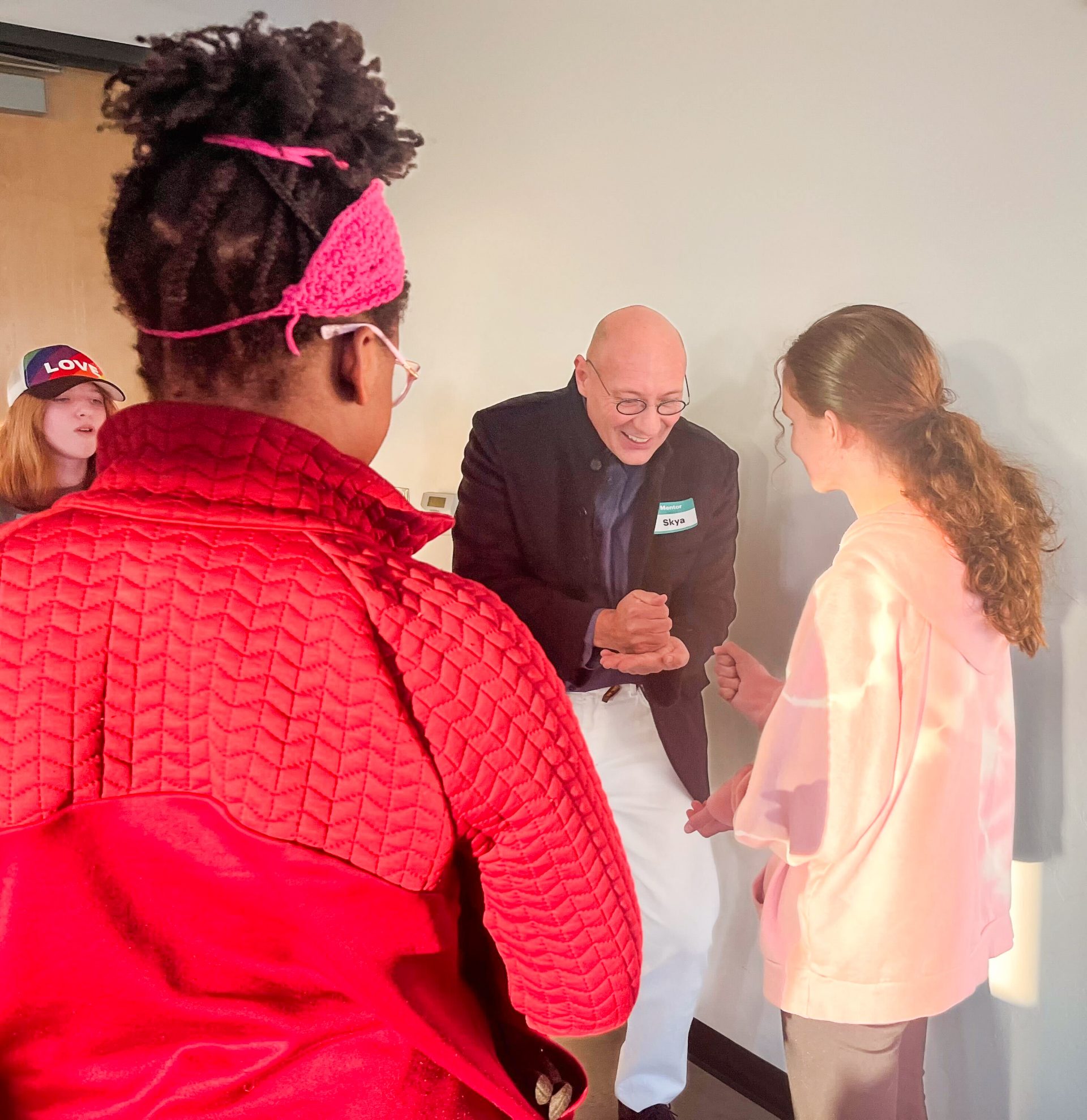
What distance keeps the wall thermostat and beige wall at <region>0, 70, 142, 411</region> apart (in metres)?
0.97

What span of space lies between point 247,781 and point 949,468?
2.83 feet

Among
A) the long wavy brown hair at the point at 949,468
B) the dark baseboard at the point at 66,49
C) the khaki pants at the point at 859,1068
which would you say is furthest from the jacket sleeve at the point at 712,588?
the dark baseboard at the point at 66,49

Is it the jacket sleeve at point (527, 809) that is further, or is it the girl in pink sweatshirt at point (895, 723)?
the girl in pink sweatshirt at point (895, 723)

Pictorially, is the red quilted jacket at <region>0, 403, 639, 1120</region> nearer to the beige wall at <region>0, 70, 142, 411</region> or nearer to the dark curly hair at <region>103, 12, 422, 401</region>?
the dark curly hair at <region>103, 12, 422, 401</region>

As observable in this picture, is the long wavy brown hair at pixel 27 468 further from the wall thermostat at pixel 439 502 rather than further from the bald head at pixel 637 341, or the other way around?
the bald head at pixel 637 341

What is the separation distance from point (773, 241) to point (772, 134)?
14cm

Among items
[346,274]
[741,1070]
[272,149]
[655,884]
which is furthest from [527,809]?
[741,1070]

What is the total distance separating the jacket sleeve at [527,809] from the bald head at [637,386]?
0.67 m

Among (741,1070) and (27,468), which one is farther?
(27,468)

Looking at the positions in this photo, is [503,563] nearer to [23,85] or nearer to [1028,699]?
[1028,699]

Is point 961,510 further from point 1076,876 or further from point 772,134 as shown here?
point 772,134

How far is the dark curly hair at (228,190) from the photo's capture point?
76 cm

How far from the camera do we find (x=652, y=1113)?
1.53 m

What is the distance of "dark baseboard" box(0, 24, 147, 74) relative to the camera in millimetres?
2084
